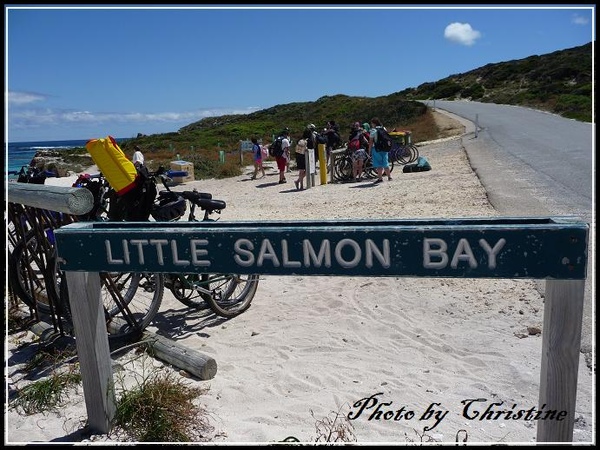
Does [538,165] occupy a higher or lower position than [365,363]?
higher

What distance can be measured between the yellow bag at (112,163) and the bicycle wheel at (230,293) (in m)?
1.15

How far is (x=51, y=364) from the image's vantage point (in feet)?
12.6

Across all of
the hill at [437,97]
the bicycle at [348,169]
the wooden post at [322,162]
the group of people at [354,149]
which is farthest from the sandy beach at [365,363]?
the hill at [437,97]

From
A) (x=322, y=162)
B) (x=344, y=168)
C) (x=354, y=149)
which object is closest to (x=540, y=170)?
(x=354, y=149)

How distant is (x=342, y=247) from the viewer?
231 cm

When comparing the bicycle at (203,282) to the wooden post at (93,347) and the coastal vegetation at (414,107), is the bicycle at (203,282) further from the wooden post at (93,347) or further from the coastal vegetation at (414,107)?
the coastal vegetation at (414,107)

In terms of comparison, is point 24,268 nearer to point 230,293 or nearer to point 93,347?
point 230,293

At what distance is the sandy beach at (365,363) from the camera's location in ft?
9.95

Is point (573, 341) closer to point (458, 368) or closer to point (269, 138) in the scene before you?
point (458, 368)

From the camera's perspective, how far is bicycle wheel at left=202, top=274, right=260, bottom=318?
4953 millimetres

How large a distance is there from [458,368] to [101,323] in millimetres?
2373

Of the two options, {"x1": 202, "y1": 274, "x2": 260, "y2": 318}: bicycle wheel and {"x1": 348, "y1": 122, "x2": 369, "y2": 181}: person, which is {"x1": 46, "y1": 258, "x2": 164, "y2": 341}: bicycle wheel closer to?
{"x1": 202, "y1": 274, "x2": 260, "y2": 318}: bicycle wheel

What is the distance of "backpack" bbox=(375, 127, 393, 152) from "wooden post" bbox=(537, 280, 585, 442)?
10360 mm

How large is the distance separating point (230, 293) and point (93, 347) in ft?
7.97
